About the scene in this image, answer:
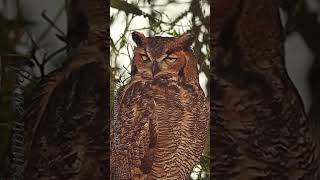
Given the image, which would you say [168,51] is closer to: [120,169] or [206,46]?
[206,46]

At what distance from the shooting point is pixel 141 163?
1070 mm

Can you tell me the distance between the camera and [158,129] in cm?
106

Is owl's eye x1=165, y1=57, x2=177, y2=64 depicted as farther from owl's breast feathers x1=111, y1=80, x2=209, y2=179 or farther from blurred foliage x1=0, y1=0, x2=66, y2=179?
blurred foliage x1=0, y1=0, x2=66, y2=179

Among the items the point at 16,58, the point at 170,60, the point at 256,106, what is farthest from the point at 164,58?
the point at 16,58

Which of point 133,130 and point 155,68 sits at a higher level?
point 155,68

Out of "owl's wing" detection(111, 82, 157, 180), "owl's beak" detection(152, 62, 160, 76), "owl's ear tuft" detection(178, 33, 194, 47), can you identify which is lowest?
"owl's wing" detection(111, 82, 157, 180)

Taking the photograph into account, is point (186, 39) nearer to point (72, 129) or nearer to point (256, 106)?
point (256, 106)

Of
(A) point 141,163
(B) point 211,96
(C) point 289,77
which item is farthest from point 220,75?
(A) point 141,163

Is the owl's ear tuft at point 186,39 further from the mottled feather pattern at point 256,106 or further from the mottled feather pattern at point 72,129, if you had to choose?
the mottled feather pattern at point 72,129

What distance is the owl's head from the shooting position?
105cm

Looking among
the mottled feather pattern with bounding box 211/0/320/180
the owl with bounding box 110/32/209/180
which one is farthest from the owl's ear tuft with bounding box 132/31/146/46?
the mottled feather pattern with bounding box 211/0/320/180

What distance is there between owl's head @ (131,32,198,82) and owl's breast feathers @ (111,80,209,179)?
2 centimetres

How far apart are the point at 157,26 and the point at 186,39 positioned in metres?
0.07

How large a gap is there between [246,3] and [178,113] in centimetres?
30
